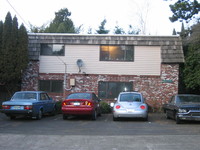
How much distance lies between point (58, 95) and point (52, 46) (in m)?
3.60

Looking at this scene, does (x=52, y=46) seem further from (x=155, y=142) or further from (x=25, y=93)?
(x=155, y=142)

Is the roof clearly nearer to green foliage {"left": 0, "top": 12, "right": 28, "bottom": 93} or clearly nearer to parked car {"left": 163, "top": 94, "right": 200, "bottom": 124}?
green foliage {"left": 0, "top": 12, "right": 28, "bottom": 93}

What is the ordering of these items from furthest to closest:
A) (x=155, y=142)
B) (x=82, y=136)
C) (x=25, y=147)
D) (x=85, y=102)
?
(x=85, y=102), (x=82, y=136), (x=155, y=142), (x=25, y=147)

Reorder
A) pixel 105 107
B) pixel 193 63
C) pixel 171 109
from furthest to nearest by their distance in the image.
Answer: pixel 193 63, pixel 105 107, pixel 171 109

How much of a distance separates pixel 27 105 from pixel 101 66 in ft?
26.7

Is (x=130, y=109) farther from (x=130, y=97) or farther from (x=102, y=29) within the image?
(x=102, y=29)

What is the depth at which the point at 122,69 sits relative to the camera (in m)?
20.9

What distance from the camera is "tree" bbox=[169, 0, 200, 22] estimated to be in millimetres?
16656

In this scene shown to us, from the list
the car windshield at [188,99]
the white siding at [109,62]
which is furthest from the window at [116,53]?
the car windshield at [188,99]

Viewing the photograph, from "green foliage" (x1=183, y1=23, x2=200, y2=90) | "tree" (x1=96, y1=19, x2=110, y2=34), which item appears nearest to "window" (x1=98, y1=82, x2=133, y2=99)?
"green foliage" (x1=183, y1=23, x2=200, y2=90)

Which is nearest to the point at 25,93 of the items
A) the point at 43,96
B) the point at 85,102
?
the point at 43,96

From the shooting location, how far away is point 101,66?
2092cm

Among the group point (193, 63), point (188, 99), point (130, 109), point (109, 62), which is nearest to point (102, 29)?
point (109, 62)

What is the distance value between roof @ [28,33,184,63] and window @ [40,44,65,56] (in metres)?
0.36
